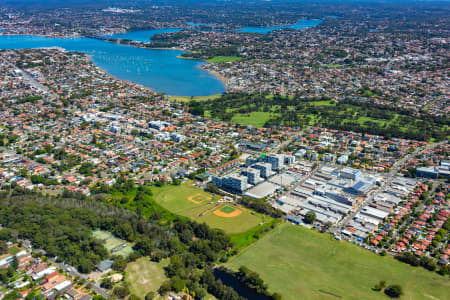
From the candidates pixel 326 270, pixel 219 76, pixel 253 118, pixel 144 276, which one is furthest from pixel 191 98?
pixel 326 270

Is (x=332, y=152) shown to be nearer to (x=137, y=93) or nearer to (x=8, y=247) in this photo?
(x=8, y=247)

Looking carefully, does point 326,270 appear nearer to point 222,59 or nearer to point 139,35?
point 222,59

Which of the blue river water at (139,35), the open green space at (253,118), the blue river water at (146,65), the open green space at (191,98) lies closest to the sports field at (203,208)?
the open green space at (253,118)

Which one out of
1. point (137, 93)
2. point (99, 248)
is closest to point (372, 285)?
point (99, 248)

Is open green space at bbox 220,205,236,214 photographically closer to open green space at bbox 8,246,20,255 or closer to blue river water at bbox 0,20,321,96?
open green space at bbox 8,246,20,255

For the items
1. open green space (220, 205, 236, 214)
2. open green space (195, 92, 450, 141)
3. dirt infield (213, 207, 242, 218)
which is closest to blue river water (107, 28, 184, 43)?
open green space (195, 92, 450, 141)

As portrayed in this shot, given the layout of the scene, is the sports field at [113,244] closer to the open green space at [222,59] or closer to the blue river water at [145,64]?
the blue river water at [145,64]
